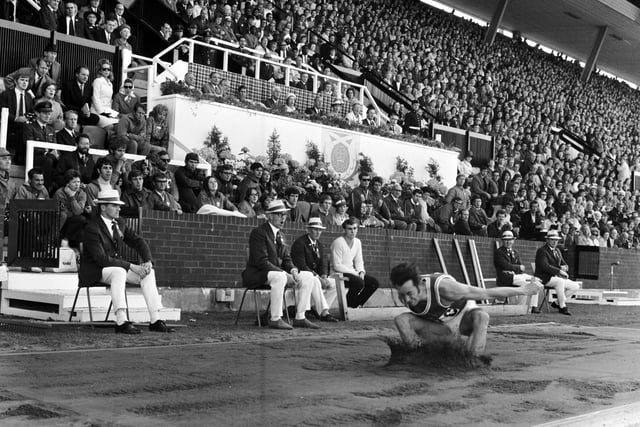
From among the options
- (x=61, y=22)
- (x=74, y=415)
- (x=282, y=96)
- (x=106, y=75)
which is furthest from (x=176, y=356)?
(x=282, y=96)

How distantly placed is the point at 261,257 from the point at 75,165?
384 cm

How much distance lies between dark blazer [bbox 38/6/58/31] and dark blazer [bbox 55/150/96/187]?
161 inches

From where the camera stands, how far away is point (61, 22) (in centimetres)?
1816

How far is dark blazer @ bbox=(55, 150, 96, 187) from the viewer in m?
14.4

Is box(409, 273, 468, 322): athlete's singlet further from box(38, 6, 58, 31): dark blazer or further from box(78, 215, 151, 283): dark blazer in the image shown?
box(38, 6, 58, 31): dark blazer

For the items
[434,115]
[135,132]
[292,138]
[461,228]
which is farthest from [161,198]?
[434,115]

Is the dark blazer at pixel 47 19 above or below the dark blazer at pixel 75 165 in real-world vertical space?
above

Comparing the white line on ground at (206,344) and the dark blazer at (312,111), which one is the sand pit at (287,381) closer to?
the white line on ground at (206,344)

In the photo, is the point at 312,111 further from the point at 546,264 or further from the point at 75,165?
the point at 75,165

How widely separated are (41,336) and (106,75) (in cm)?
831

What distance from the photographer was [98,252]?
10859 mm

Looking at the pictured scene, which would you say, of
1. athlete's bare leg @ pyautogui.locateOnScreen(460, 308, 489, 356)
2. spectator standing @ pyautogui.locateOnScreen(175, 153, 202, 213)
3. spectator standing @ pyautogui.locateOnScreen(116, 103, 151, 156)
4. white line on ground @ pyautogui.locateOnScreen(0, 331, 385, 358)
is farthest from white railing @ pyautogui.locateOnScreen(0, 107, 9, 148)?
athlete's bare leg @ pyautogui.locateOnScreen(460, 308, 489, 356)

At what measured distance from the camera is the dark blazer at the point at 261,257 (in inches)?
502

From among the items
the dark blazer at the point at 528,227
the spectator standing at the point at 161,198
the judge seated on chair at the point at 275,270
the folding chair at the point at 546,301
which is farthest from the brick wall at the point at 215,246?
the dark blazer at the point at 528,227
